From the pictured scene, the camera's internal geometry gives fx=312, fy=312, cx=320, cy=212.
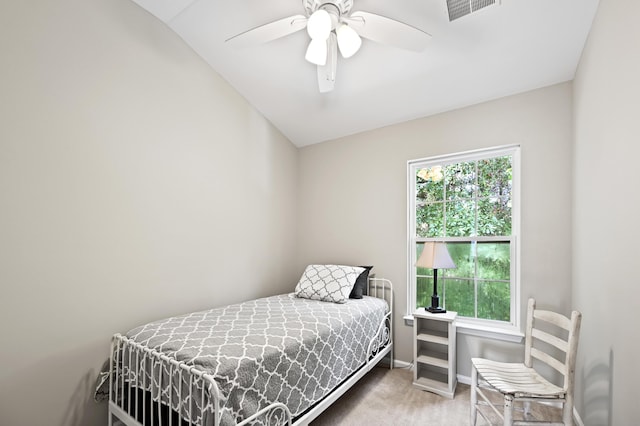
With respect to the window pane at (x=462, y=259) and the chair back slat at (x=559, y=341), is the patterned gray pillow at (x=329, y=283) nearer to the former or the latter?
the window pane at (x=462, y=259)

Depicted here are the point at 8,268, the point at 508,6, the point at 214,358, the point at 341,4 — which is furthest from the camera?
the point at 508,6

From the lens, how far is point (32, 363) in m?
1.76

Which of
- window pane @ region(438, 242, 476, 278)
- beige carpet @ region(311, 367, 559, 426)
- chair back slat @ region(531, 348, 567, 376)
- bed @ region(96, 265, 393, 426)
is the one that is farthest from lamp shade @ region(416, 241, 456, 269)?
beige carpet @ region(311, 367, 559, 426)

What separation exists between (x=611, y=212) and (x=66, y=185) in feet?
10.1

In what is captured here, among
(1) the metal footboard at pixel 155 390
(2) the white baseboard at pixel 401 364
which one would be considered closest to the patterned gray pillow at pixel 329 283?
(2) the white baseboard at pixel 401 364

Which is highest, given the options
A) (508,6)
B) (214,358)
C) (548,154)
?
(508,6)

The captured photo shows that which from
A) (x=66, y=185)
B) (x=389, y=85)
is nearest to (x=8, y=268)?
(x=66, y=185)

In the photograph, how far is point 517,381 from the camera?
191cm

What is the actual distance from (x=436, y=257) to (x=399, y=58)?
5.53 ft

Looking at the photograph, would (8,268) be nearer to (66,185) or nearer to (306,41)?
(66,185)

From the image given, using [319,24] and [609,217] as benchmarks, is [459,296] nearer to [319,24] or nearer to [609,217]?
[609,217]

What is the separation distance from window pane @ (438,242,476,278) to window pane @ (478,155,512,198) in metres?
0.50

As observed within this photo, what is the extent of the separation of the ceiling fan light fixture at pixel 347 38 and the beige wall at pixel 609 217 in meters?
1.28

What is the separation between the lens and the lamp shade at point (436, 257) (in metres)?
2.66
